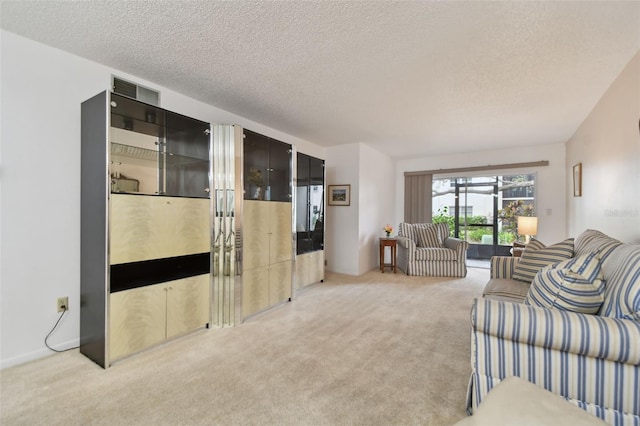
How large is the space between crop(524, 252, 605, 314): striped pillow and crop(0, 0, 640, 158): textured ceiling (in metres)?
1.55

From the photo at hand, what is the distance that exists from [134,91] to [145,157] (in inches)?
28.6

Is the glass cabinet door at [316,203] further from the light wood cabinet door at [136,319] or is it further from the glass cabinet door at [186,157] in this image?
the light wood cabinet door at [136,319]

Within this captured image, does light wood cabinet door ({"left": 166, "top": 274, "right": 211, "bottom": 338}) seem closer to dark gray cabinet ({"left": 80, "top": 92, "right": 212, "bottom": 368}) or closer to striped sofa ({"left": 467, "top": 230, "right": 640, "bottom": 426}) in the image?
dark gray cabinet ({"left": 80, "top": 92, "right": 212, "bottom": 368})

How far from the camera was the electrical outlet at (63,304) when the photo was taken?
2291 mm

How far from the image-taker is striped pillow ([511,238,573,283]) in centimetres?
265

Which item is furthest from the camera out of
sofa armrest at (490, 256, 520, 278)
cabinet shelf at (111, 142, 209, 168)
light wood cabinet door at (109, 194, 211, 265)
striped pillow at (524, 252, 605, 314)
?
sofa armrest at (490, 256, 520, 278)

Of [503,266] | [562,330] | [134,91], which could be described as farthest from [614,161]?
[134,91]

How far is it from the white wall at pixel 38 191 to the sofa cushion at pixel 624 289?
3.59m

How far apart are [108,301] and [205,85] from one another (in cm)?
212

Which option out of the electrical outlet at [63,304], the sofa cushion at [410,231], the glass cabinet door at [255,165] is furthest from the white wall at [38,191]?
the sofa cushion at [410,231]

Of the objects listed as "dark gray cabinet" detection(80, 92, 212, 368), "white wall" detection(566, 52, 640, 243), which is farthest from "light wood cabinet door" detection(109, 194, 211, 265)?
"white wall" detection(566, 52, 640, 243)

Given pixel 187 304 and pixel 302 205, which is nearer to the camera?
pixel 187 304

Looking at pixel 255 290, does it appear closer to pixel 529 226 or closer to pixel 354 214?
pixel 354 214

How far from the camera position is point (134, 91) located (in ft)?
8.96
